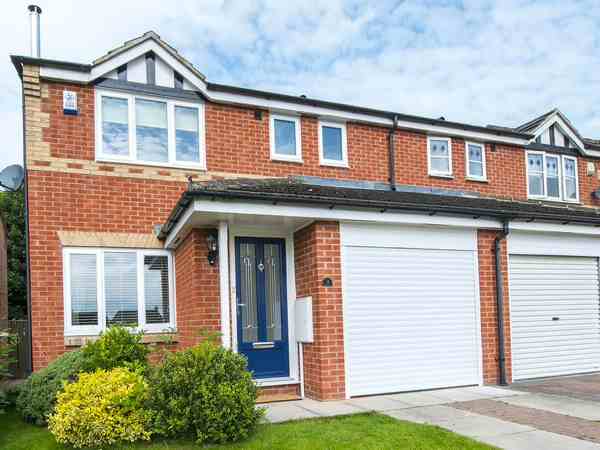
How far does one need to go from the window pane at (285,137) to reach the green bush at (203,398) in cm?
669

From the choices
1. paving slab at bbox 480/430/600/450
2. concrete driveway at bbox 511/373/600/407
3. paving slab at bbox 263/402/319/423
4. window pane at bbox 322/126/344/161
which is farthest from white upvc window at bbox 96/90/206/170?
paving slab at bbox 480/430/600/450

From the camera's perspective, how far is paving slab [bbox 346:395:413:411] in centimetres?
828

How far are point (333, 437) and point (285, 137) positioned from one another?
784 centimetres

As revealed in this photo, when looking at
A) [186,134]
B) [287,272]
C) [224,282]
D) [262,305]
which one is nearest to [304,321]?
[262,305]

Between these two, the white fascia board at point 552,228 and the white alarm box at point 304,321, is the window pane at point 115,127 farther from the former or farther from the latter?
the white fascia board at point 552,228

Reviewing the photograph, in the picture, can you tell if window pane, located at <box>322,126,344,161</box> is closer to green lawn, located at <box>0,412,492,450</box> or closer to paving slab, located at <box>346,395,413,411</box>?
paving slab, located at <box>346,395,413,411</box>

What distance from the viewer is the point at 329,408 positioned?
27.2 ft

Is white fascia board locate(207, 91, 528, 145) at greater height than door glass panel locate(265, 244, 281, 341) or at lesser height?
greater

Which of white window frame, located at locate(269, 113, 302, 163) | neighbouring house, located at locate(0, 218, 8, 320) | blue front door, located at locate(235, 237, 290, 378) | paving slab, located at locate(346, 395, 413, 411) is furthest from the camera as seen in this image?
white window frame, located at locate(269, 113, 302, 163)

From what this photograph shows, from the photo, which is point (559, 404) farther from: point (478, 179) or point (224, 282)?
point (478, 179)

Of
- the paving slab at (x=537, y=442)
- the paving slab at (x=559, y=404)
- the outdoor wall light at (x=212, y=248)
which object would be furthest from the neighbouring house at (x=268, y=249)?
the paving slab at (x=537, y=442)

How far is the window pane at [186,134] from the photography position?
11750 millimetres

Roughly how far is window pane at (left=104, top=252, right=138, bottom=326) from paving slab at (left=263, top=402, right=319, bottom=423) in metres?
3.58

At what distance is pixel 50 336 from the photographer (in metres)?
10.1
